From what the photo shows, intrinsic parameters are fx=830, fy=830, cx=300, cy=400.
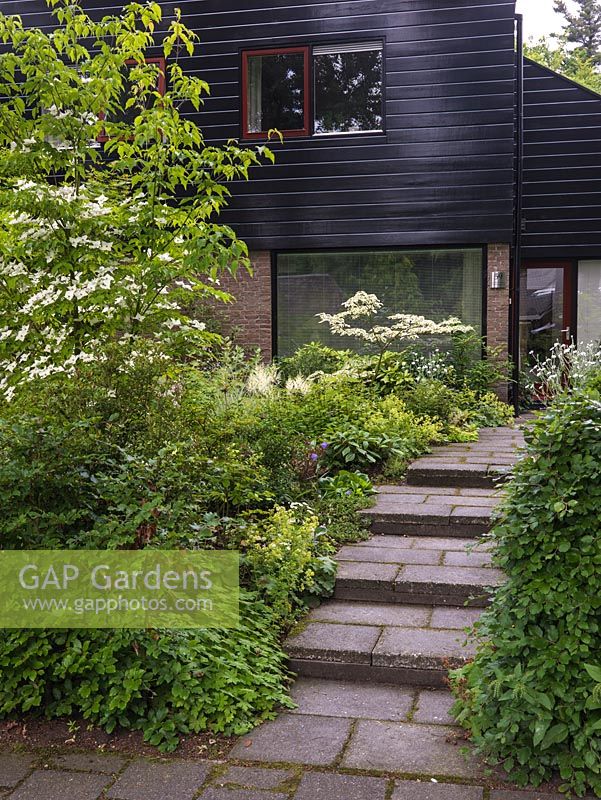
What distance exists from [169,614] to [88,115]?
12.4 feet

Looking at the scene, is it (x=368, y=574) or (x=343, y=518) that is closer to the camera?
(x=368, y=574)

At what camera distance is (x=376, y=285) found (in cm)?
1159

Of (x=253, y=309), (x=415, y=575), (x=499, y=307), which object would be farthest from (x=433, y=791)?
(x=253, y=309)

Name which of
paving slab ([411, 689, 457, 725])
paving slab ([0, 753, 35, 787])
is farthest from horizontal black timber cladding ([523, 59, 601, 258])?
paving slab ([0, 753, 35, 787])

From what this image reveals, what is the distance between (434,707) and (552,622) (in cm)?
91

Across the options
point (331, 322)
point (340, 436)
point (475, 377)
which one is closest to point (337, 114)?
point (331, 322)

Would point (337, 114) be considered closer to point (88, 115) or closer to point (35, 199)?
point (88, 115)

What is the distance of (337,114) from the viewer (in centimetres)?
1148

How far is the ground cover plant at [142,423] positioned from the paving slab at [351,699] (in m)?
0.15

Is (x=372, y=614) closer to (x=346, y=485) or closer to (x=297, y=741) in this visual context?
(x=297, y=741)

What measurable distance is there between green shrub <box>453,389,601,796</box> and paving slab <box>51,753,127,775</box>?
1.39 meters

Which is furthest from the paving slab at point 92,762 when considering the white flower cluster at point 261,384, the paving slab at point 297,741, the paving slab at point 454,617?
the white flower cluster at point 261,384

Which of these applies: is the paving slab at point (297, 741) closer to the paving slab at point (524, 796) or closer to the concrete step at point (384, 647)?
the concrete step at point (384, 647)

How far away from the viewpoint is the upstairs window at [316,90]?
11.4 m
